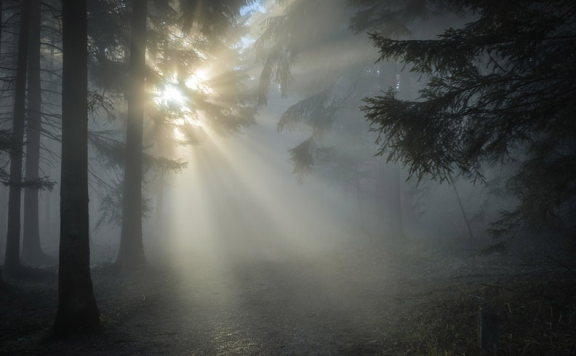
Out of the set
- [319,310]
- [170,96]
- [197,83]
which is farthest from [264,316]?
[197,83]

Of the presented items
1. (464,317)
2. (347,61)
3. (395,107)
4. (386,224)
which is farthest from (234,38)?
(464,317)

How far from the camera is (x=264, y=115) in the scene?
38.8m

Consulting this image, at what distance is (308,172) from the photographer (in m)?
17.1

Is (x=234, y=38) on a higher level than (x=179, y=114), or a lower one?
higher

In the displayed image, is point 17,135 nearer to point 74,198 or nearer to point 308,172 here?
point 74,198

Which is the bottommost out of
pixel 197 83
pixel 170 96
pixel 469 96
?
pixel 469 96

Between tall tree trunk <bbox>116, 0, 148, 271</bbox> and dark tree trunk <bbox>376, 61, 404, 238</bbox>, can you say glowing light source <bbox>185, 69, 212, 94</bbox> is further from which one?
dark tree trunk <bbox>376, 61, 404, 238</bbox>

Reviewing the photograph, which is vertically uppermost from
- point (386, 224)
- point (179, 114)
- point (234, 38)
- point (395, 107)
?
point (234, 38)

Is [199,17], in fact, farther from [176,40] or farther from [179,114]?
[179,114]

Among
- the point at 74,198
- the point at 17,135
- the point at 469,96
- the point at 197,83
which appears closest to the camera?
the point at 469,96

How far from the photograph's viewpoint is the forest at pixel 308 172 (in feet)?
19.0

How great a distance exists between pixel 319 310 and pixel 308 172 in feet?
29.9

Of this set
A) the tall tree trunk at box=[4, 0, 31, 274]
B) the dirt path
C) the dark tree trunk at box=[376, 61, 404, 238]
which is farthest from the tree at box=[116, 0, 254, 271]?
the dark tree trunk at box=[376, 61, 404, 238]

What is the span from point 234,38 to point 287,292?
17259 millimetres
